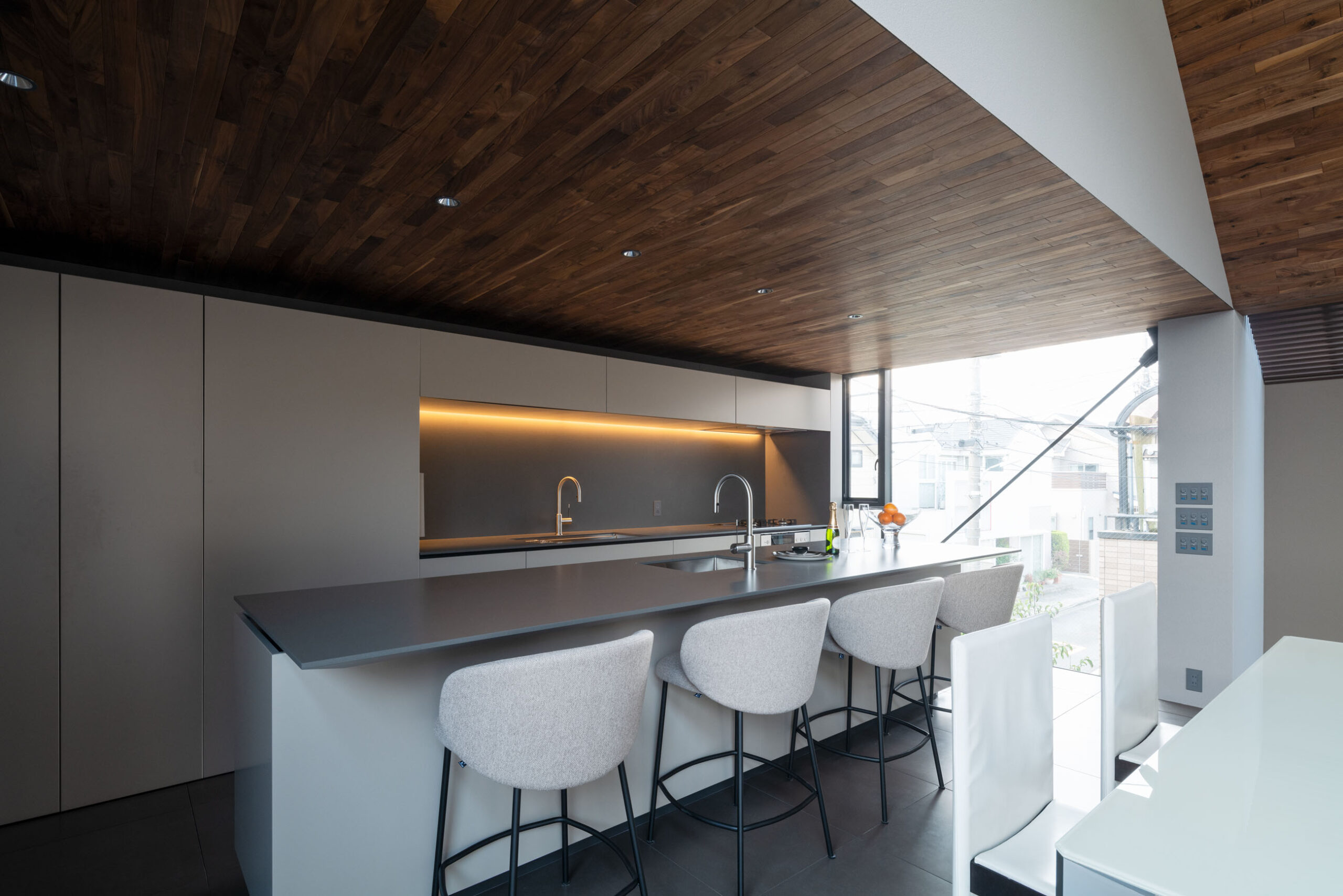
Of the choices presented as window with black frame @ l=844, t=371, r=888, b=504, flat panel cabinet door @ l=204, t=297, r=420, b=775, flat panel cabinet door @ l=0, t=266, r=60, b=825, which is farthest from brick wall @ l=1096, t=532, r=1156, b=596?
flat panel cabinet door @ l=0, t=266, r=60, b=825

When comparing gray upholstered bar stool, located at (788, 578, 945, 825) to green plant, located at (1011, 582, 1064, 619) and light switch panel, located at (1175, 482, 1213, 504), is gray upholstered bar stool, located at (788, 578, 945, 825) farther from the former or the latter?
green plant, located at (1011, 582, 1064, 619)

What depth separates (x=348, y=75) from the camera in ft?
5.02

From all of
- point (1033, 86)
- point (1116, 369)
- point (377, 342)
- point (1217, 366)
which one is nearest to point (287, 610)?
point (377, 342)

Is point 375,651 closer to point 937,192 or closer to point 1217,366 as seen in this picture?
point 937,192

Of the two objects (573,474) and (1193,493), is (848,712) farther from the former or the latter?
(573,474)

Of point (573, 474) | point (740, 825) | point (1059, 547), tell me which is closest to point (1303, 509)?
point (1059, 547)

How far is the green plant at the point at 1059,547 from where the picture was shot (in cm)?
444

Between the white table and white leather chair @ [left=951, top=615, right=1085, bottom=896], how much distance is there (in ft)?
0.85

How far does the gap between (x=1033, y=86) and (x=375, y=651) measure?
2.17 metres

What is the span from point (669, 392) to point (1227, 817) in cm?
384

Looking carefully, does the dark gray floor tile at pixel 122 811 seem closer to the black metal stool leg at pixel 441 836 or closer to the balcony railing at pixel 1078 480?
the black metal stool leg at pixel 441 836

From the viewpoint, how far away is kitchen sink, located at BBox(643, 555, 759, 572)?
3141 millimetres

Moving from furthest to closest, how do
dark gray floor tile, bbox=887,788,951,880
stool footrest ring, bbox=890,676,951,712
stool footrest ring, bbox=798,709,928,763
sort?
stool footrest ring, bbox=890,676,951,712 < stool footrest ring, bbox=798,709,928,763 < dark gray floor tile, bbox=887,788,951,880

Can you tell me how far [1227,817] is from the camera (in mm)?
987
